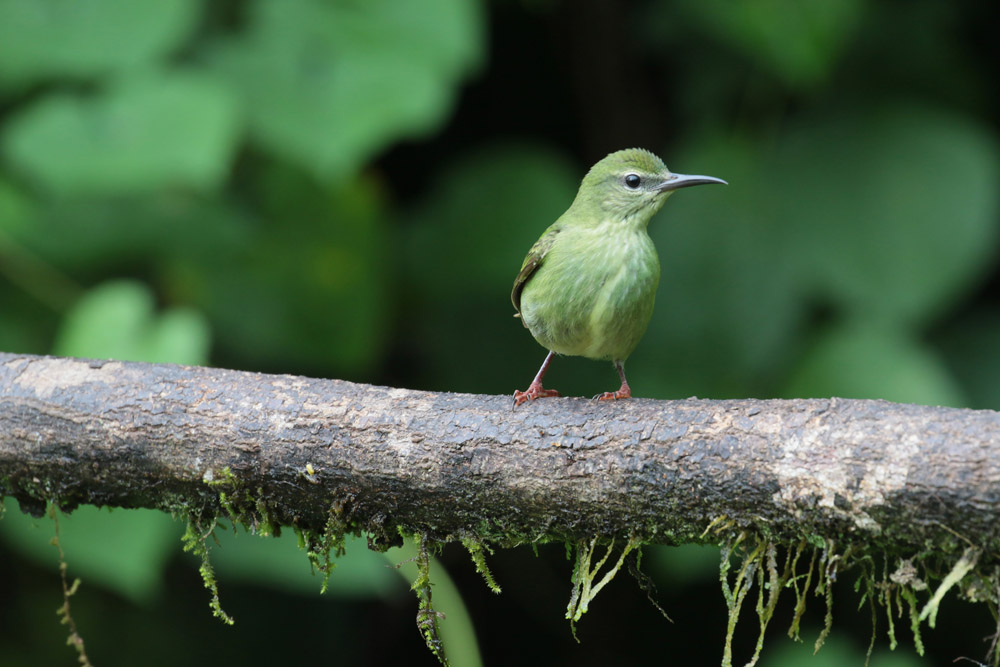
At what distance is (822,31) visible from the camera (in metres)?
5.37

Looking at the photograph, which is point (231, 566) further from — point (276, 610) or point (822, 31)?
point (822, 31)

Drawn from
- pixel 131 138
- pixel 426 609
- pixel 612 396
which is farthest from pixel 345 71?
pixel 426 609

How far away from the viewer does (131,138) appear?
4.96m

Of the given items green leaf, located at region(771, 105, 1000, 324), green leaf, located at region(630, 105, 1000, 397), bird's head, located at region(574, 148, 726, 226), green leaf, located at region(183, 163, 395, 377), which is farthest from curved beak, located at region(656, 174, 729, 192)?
green leaf, located at region(183, 163, 395, 377)

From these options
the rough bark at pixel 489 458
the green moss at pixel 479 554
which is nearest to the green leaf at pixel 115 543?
the rough bark at pixel 489 458

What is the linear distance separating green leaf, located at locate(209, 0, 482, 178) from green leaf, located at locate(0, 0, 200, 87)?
381 mm

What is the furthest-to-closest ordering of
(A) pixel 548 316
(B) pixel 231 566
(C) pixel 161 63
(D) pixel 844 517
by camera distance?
(C) pixel 161 63, (B) pixel 231 566, (A) pixel 548 316, (D) pixel 844 517

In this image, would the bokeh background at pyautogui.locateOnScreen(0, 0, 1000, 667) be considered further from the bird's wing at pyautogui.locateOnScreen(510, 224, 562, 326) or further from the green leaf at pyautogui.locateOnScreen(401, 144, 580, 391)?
the bird's wing at pyautogui.locateOnScreen(510, 224, 562, 326)

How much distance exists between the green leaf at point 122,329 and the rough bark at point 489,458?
46.5 inches

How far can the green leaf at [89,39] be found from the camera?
5.13 m

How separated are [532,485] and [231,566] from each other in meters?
2.53

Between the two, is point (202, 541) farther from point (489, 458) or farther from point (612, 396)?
point (612, 396)

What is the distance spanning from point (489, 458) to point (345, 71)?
3162 mm

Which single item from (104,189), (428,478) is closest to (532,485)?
(428,478)
